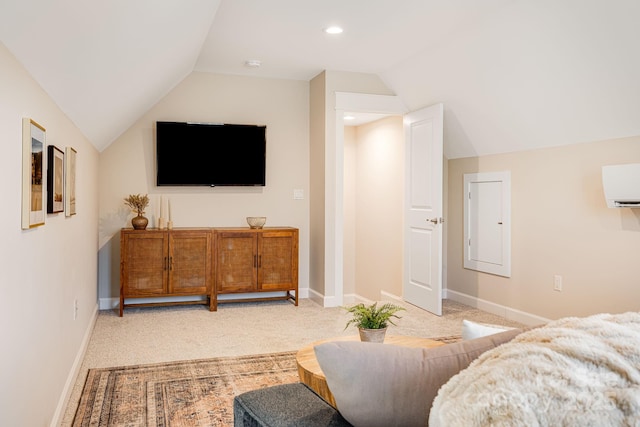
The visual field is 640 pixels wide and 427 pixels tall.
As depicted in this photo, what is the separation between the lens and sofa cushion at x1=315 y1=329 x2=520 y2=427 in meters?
0.92

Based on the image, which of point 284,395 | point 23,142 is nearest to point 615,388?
point 284,395

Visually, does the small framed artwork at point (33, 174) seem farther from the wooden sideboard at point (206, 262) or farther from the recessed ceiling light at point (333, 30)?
the wooden sideboard at point (206, 262)

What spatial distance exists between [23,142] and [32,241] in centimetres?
39

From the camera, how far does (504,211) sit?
464 centimetres

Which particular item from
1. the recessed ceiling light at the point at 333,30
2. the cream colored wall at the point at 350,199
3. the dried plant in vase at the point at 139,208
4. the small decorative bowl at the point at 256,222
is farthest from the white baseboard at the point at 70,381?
the cream colored wall at the point at 350,199

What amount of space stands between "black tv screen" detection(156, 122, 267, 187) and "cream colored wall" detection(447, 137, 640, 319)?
2298 millimetres

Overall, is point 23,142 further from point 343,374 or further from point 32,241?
point 343,374

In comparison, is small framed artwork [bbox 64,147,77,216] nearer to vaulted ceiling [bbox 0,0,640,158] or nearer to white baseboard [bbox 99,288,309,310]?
vaulted ceiling [bbox 0,0,640,158]

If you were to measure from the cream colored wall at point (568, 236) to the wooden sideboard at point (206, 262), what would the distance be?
201cm

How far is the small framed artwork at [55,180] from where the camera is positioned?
2.25 metres

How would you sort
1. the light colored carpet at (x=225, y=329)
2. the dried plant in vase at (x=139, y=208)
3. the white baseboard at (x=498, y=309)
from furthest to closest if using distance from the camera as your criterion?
the dried plant in vase at (x=139, y=208) → the white baseboard at (x=498, y=309) → the light colored carpet at (x=225, y=329)

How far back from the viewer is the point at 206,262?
4.88 metres

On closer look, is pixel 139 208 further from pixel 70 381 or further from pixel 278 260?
pixel 70 381

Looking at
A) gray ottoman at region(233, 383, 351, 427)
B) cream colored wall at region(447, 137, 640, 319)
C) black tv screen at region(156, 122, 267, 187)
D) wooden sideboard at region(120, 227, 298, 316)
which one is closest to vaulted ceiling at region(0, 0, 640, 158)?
cream colored wall at region(447, 137, 640, 319)
